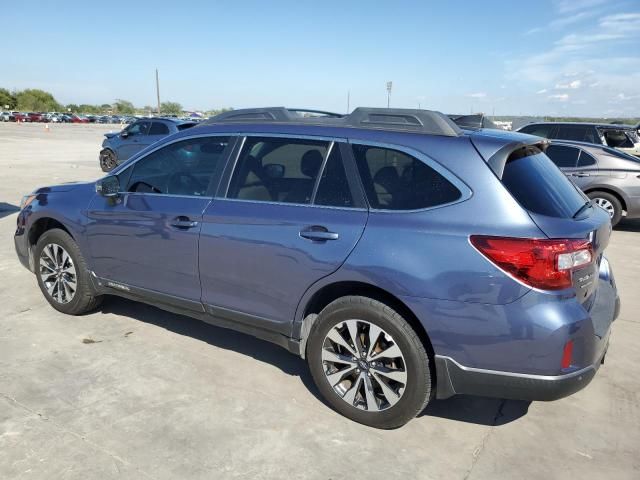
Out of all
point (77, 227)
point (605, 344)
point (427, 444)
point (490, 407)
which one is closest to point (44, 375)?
point (77, 227)

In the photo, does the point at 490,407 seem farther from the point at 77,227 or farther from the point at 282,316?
the point at 77,227

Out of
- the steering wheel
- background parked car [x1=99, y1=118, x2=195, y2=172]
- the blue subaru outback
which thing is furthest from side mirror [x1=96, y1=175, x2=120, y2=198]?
background parked car [x1=99, y1=118, x2=195, y2=172]

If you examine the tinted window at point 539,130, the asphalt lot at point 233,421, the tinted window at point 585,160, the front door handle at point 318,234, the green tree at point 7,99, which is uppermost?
the green tree at point 7,99

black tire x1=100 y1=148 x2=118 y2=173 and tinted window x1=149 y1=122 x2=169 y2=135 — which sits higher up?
tinted window x1=149 y1=122 x2=169 y2=135

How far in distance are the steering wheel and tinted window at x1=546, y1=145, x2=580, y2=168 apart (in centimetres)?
731

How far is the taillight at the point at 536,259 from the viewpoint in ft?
8.42

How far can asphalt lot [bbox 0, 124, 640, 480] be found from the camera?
9.05 feet

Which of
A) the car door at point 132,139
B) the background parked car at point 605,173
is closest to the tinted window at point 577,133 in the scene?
the background parked car at point 605,173

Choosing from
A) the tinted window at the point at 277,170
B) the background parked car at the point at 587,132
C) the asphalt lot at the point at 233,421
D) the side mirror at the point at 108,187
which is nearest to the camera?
the asphalt lot at the point at 233,421

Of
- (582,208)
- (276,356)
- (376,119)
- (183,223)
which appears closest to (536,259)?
(582,208)

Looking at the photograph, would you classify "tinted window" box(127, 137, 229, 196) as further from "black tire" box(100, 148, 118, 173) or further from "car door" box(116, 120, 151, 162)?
"black tire" box(100, 148, 118, 173)

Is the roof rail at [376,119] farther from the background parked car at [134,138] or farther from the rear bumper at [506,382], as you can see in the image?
the background parked car at [134,138]

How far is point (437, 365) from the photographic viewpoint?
9.26 ft

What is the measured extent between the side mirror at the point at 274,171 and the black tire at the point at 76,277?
192 cm
